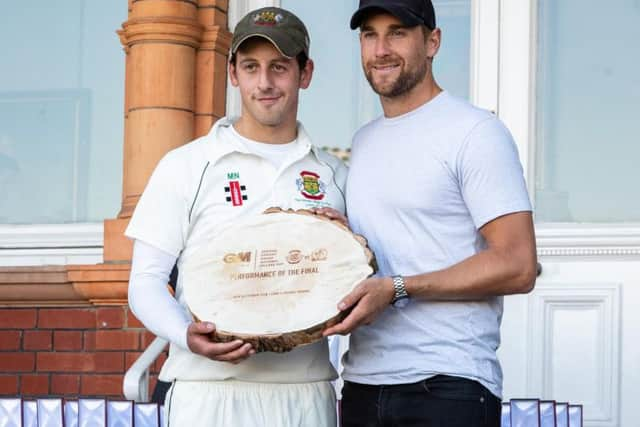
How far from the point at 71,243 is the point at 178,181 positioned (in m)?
3.18

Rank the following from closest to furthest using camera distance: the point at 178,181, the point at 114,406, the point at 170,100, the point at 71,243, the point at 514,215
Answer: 1. the point at 514,215
2. the point at 178,181
3. the point at 114,406
4. the point at 170,100
5. the point at 71,243

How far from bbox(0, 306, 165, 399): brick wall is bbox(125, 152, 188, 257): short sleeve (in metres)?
2.43

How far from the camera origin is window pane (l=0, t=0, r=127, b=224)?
21.4 feet

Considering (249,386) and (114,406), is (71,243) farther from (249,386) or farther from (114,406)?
(249,386)

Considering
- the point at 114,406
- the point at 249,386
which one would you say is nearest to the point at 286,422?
the point at 249,386

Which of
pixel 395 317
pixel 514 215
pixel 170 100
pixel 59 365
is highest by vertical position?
pixel 170 100

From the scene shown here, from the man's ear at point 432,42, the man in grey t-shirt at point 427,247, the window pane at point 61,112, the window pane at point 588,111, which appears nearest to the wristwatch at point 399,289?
the man in grey t-shirt at point 427,247

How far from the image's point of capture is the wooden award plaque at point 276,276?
306cm

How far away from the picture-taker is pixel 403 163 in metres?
3.22

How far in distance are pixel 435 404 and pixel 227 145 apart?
82 centimetres

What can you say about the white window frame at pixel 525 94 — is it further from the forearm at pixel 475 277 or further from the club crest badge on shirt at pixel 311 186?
the forearm at pixel 475 277

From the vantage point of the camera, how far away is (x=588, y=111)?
5.94 meters

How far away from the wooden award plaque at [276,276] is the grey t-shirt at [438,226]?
133mm

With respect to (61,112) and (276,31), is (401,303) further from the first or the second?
(61,112)
